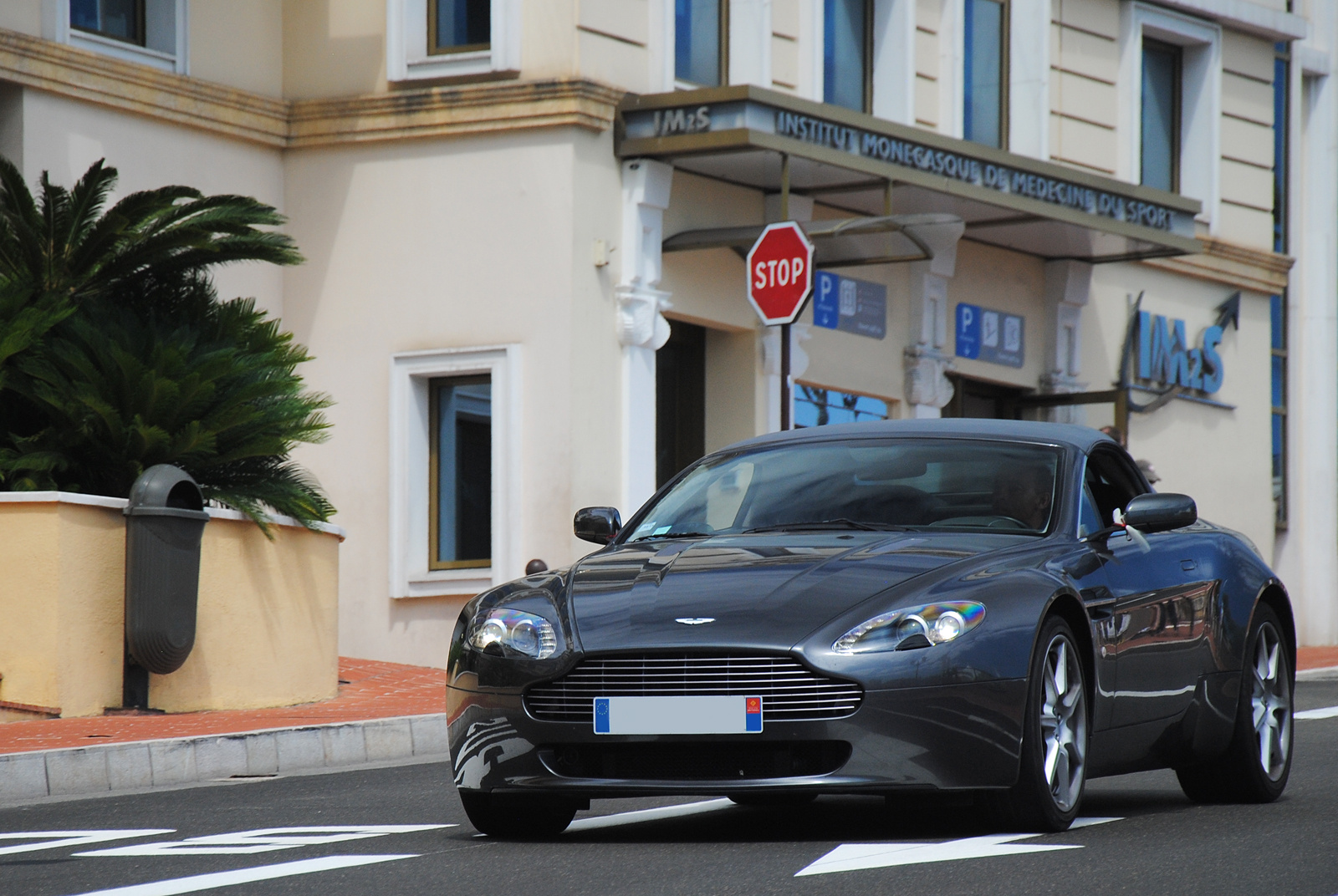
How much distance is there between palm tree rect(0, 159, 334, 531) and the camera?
13.3 metres

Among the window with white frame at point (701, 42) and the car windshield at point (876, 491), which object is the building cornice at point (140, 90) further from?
the car windshield at point (876, 491)

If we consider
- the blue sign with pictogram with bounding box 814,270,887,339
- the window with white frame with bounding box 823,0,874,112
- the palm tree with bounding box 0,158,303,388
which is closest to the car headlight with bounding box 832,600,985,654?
the palm tree with bounding box 0,158,303,388

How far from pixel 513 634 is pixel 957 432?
2.05 meters

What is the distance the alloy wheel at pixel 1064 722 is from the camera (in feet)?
22.4

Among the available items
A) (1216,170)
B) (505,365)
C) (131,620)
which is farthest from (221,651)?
(1216,170)

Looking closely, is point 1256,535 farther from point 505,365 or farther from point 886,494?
point 886,494

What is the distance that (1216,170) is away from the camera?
84.3 feet

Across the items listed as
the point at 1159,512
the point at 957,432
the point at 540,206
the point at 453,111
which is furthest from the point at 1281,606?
the point at 453,111

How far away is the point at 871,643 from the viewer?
647cm

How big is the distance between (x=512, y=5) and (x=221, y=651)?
6.86 meters

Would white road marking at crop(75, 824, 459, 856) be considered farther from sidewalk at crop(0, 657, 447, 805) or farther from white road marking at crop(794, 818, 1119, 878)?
sidewalk at crop(0, 657, 447, 805)

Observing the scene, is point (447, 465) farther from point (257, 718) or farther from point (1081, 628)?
point (1081, 628)

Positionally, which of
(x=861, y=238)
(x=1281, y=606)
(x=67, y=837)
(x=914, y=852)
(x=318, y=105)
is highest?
(x=318, y=105)

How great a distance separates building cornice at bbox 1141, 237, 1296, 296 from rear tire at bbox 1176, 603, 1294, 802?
16380 mm
